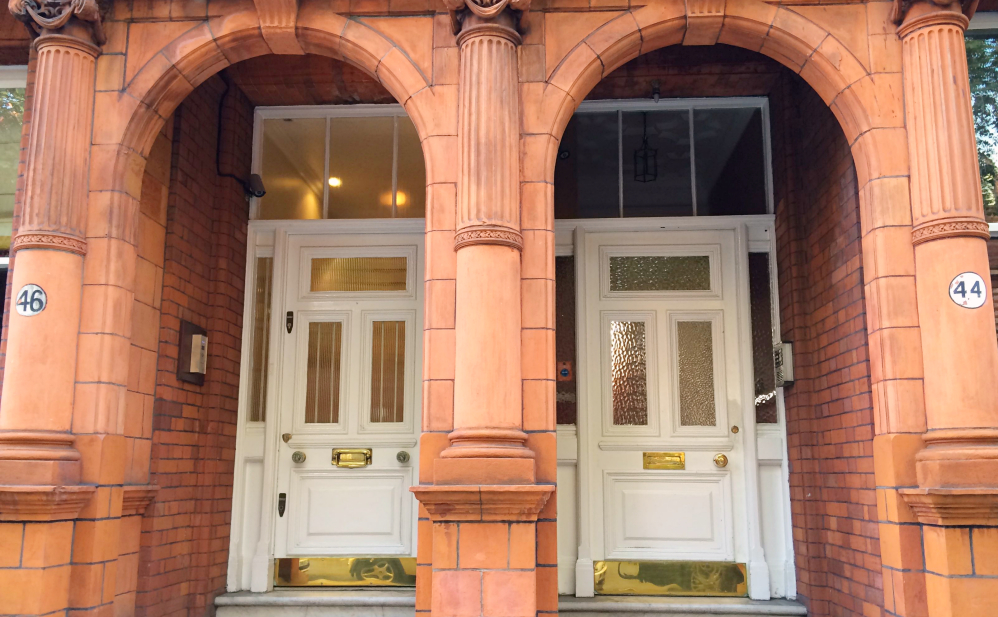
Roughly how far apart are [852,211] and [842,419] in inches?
50.9

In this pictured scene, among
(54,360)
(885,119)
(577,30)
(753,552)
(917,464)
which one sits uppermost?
(577,30)

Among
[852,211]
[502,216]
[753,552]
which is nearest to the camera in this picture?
[502,216]

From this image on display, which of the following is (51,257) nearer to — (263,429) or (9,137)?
(9,137)

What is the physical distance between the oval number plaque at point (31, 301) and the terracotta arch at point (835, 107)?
273 cm

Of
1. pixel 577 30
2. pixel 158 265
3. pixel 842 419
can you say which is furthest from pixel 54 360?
pixel 842 419

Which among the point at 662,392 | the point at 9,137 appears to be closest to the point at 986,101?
the point at 662,392

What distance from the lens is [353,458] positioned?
6449mm

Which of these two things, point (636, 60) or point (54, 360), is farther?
point (636, 60)

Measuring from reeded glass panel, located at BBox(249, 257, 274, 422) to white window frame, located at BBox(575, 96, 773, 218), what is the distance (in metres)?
2.81

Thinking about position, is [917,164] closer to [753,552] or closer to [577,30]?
[577,30]

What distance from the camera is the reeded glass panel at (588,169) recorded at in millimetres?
6699

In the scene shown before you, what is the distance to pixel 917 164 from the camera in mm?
4605

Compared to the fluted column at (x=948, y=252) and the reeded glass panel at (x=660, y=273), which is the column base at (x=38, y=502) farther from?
the fluted column at (x=948, y=252)

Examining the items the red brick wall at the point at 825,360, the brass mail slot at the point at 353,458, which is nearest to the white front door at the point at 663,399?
the red brick wall at the point at 825,360
